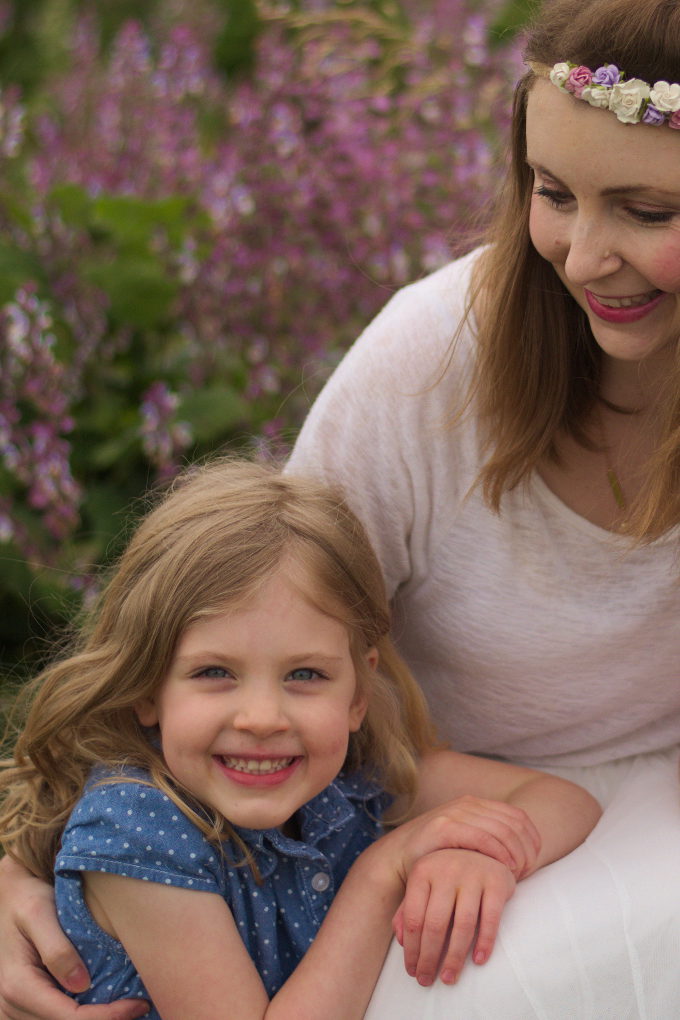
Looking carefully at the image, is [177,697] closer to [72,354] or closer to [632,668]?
[632,668]

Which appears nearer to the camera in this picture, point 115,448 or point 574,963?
point 574,963

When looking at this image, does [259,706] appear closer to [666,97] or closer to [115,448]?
[666,97]

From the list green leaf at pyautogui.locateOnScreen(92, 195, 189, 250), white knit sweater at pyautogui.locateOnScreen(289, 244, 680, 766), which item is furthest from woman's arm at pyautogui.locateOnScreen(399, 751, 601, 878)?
green leaf at pyautogui.locateOnScreen(92, 195, 189, 250)

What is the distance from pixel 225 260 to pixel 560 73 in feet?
5.62

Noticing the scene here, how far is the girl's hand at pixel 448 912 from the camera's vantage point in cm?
177

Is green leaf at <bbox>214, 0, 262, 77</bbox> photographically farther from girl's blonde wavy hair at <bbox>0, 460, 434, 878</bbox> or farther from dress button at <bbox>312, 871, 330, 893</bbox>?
dress button at <bbox>312, 871, 330, 893</bbox>

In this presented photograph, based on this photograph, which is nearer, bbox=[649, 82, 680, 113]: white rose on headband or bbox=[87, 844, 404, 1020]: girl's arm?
bbox=[649, 82, 680, 113]: white rose on headband

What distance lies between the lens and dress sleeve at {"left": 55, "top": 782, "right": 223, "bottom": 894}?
179 cm

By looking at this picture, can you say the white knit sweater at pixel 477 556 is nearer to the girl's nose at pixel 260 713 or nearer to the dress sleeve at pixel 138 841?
the girl's nose at pixel 260 713

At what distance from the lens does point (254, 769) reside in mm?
1823

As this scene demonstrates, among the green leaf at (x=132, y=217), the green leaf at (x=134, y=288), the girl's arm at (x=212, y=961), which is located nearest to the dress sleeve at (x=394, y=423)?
the girl's arm at (x=212, y=961)

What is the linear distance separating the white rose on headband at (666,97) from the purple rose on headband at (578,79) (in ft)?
0.32

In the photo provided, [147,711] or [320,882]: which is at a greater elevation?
[147,711]

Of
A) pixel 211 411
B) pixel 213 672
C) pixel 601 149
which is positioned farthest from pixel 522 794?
pixel 211 411
